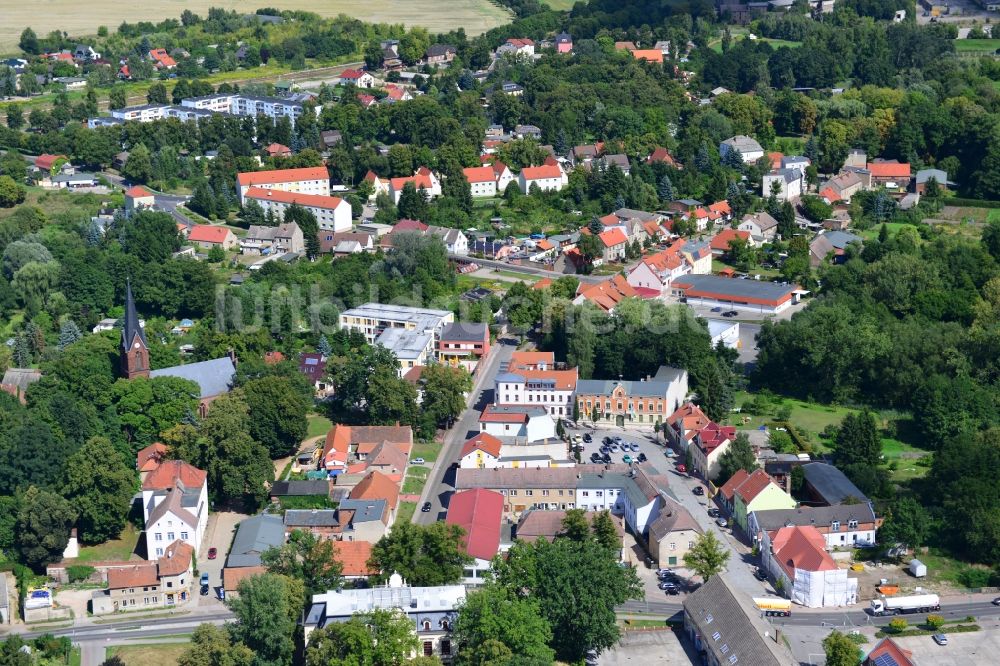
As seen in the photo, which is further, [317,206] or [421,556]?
[317,206]

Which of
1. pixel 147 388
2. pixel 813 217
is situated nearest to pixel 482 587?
pixel 147 388

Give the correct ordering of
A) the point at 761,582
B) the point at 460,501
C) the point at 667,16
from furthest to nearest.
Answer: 1. the point at 667,16
2. the point at 460,501
3. the point at 761,582

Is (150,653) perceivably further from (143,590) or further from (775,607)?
(775,607)

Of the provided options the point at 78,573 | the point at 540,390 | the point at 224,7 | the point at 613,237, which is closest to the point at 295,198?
the point at 613,237

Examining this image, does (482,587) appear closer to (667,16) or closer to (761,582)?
(761,582)

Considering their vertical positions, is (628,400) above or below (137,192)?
below

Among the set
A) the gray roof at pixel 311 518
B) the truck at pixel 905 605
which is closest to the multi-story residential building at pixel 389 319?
the gray roof at pixel 311 518

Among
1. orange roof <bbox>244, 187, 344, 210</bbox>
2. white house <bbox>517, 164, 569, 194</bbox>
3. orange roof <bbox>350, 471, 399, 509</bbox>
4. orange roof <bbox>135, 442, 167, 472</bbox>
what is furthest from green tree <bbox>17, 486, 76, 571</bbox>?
white house <bbox>517, 164, 569, 194</bbox>
